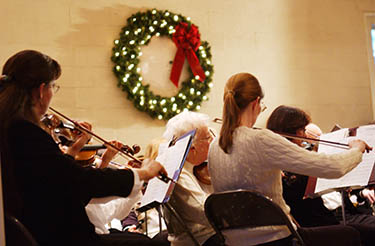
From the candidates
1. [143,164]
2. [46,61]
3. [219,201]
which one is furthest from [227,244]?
[46,61]

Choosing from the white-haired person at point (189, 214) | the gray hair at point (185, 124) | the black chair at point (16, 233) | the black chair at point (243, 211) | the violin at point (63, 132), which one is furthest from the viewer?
the gray hair at point (185, 124)

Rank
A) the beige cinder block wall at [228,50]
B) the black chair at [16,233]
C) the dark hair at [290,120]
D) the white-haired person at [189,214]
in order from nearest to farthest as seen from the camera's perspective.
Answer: the black chair at [16,233], the white-haired person at [189,214], the dark hair at [290,120], the beige cinder block wall at [228,50]

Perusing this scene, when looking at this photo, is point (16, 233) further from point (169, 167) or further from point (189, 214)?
point (189, 214)

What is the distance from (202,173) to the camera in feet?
11.2

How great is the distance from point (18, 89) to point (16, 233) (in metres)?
0.62

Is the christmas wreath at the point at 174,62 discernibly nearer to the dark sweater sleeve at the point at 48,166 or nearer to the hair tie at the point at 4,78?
the hair tie at the point at 4,78

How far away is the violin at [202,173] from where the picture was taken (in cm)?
338

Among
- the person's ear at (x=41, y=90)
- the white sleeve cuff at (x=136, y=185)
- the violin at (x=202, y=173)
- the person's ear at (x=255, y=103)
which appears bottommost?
the violin at (x=202, y=173)

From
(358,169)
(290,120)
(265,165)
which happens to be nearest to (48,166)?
(265,165)

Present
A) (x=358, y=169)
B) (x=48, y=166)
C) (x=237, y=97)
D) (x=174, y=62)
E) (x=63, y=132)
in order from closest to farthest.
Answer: (x=48, y=166) → (x=237, y=97) → (x=63, y=132) → (x=358, y=169) → (x=174, y=62)

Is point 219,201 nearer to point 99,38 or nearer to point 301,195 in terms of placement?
point 301,195

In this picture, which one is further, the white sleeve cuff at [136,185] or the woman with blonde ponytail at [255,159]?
the woman with blonde ponytail at [255,159]

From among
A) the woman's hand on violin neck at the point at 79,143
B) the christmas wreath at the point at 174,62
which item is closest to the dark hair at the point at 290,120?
the woman's hand on violin neck at the point at 79,143

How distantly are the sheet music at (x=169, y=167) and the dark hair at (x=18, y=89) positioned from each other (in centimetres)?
65
